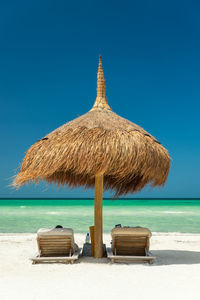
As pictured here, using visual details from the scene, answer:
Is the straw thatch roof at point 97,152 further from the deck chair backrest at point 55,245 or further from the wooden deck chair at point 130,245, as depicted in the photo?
the deck chair backrest at point 55,245

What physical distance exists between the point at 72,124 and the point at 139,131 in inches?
38.6

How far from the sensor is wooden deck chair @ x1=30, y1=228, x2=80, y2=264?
448cm

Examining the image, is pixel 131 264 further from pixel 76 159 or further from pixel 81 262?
pixel 76 159


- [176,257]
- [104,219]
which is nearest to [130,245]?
[176,257]

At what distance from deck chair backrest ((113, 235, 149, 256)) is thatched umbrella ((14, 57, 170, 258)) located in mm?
300

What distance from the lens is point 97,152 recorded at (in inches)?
161

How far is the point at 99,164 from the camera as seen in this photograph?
4094mm

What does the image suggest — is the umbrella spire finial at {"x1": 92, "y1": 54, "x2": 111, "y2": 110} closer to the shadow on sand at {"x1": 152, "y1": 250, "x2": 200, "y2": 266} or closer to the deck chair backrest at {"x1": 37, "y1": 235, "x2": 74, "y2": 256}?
the deck chair backrest at {"x1": 37, "y1": 235, "x2": 74, "y2": 256}

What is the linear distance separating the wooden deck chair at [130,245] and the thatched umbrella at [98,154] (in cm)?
31

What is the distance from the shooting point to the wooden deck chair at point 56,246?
4.48 meters
